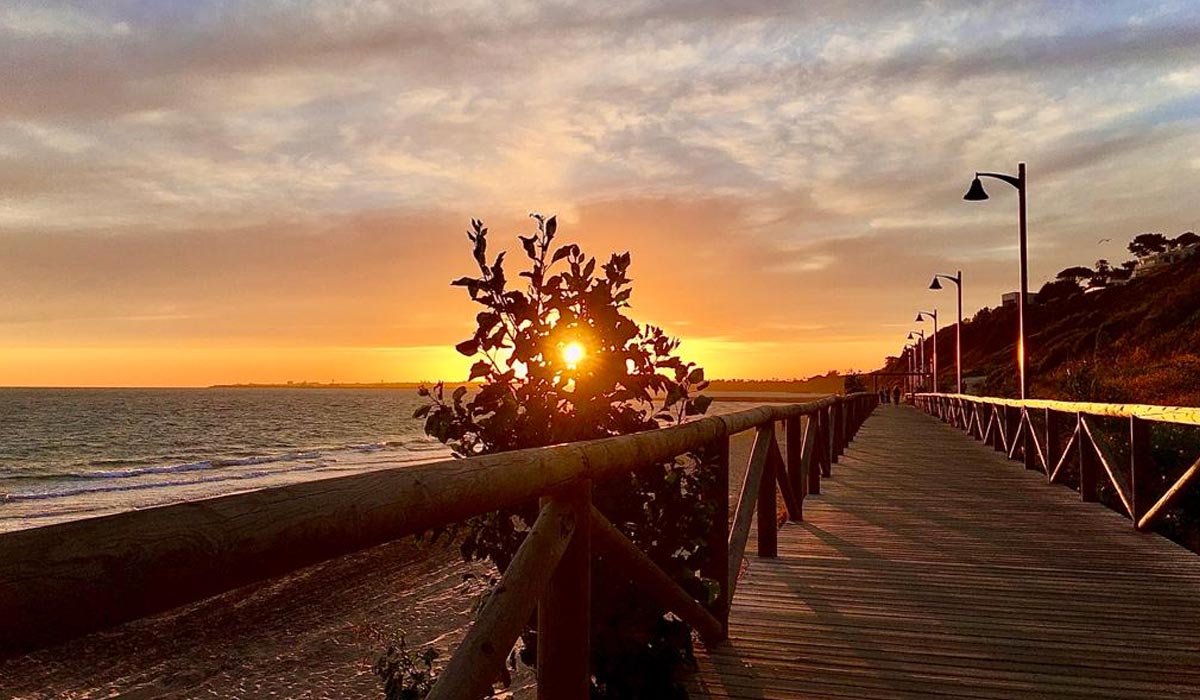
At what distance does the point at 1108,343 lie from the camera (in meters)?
47.4

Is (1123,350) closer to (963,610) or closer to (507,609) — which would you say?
(963,610)

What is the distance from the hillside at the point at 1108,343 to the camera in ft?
75.5

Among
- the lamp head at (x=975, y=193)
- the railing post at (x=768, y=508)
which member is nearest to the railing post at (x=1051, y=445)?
the railing post at (x=768, y=508)

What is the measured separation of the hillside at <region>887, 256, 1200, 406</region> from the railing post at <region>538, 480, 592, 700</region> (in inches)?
794

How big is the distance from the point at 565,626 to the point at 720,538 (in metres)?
2.04

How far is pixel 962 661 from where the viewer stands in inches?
157

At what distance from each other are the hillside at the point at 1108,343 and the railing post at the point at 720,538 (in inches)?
716

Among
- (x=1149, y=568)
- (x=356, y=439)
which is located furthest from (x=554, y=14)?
(x=356, y=439)

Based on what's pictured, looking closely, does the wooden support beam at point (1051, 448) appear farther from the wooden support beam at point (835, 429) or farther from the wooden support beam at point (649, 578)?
the wooden support beam at point (649, 578)

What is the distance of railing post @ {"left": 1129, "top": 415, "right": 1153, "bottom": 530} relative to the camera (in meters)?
7.22

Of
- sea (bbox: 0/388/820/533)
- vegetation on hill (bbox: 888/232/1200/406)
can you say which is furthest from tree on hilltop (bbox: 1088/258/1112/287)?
sea (bbox: 0/388/820/533)

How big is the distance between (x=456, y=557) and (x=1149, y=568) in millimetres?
10031

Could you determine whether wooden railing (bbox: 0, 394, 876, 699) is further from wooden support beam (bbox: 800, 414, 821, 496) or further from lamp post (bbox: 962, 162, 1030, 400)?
lamp post (bbox: 962, 162, 1030, 400)

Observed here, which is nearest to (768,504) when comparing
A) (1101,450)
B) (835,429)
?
(1101,450)
